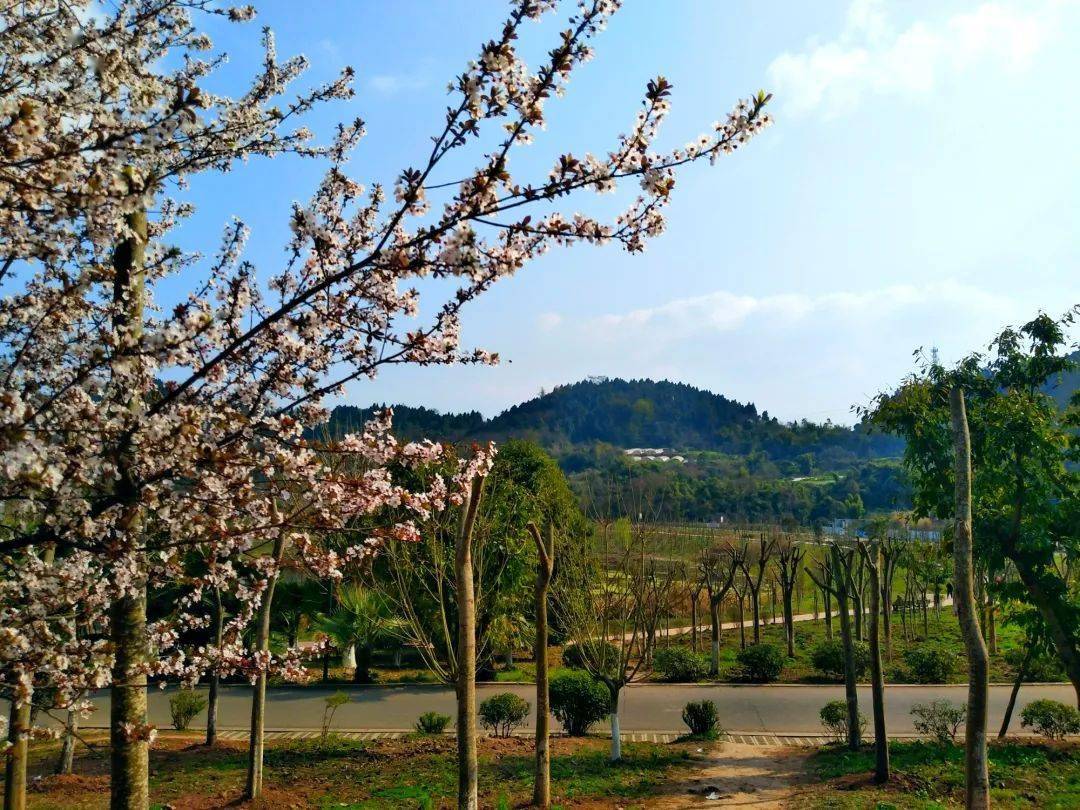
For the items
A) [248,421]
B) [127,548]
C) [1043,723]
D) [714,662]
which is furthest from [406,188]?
[714,662]

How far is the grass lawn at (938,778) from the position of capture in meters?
8.98

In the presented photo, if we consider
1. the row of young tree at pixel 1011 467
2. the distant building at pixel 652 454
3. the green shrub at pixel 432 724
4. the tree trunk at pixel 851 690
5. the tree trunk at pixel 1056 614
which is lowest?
the green shrub at pixel 432 724

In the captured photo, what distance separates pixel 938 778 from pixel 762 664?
9.78m

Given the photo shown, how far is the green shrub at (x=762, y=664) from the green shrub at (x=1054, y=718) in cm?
724

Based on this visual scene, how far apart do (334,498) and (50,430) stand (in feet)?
4.23

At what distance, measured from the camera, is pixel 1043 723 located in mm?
12516

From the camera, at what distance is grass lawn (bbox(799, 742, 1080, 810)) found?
8.98 m

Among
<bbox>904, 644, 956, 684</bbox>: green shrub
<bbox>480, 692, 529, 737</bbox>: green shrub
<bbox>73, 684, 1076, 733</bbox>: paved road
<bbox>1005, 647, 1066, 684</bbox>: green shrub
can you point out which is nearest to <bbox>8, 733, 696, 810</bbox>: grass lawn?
<bbox>480, 692, 529, 737</bbox>: green shrub

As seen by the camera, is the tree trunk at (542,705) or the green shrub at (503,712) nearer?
the tree trunk at (542,705)

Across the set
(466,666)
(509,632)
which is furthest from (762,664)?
(466,666)

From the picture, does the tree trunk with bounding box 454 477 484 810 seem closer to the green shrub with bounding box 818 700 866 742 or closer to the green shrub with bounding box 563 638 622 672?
the green shrub with bounding box 563 638 622 672

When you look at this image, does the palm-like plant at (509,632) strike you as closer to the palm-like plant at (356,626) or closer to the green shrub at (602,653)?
the palm-like plant at (356,626)

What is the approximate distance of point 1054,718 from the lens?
12.6m

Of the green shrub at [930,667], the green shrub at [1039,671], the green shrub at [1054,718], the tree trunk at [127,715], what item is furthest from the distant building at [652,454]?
the tree trunk at [127,715]
